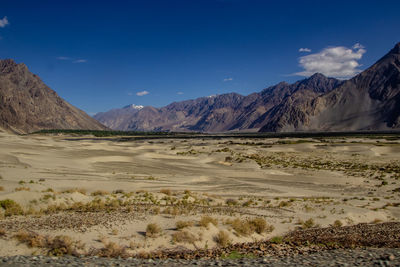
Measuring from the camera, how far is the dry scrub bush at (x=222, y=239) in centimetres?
1149

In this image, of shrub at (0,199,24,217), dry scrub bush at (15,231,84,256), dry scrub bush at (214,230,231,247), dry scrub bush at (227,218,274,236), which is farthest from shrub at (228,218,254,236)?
shrub at (0,199,24,217)

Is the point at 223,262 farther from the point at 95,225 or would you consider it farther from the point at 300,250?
the point at 95,225

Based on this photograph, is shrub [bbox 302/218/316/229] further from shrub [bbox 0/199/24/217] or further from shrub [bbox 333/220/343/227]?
shrub [bbox 0/199/24/217]

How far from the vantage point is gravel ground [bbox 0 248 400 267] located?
848 cm

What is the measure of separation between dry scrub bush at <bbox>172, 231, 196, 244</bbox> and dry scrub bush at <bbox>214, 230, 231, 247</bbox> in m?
0.98

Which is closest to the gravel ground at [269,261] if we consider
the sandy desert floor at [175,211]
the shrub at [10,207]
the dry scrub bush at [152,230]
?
the sandy desert floor at [175,211]

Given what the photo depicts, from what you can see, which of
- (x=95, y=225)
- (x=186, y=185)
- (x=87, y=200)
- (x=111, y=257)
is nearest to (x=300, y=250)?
(x=111, y=257)

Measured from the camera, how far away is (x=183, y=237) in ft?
37.4

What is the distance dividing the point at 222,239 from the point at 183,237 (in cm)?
152

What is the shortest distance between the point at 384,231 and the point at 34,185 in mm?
21051

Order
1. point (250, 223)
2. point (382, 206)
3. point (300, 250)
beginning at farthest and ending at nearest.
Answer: point (382, 206), point (250, 223), point (300, 250)

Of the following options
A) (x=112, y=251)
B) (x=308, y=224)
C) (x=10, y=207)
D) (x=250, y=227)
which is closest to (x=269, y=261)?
(x=250, y=227)

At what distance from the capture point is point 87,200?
1770cm

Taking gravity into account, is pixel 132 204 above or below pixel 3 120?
below
